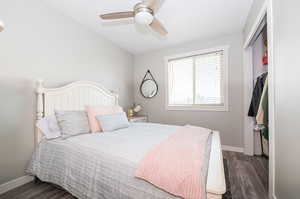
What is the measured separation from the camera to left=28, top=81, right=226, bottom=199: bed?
3.52ft

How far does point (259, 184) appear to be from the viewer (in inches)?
73.6

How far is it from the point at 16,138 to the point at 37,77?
0.91 meters

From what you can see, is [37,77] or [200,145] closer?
[200,145]

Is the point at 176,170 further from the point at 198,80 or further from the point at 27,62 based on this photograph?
the point at 198,80

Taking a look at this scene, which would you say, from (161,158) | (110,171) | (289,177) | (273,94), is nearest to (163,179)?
(161,158)

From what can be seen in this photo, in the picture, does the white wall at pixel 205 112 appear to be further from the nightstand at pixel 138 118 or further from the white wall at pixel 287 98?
the white wall at pixel 287 98

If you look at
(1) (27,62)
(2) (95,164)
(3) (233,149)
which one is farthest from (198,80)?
(1) (27,62)

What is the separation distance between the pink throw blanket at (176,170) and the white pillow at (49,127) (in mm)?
1514

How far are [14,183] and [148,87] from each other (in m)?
3.16

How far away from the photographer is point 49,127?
2.01m

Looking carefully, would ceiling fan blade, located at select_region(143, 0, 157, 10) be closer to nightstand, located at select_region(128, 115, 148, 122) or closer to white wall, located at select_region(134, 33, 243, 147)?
white wall, located at select_region(134, 33, 243, 147)

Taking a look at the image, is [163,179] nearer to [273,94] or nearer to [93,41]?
[273,94]

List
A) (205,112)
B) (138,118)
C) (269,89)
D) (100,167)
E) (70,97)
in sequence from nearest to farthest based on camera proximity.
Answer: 1. (100,167)
2. (269,89)
3. (70,97)
4. (205,112)
5. (138,118)

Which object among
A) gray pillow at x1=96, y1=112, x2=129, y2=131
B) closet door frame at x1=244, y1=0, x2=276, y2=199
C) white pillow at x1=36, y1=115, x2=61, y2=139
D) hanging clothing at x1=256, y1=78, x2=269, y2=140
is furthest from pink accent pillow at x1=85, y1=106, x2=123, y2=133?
hanging clothing at x1=256, y1=78, x2=269, y2=140
